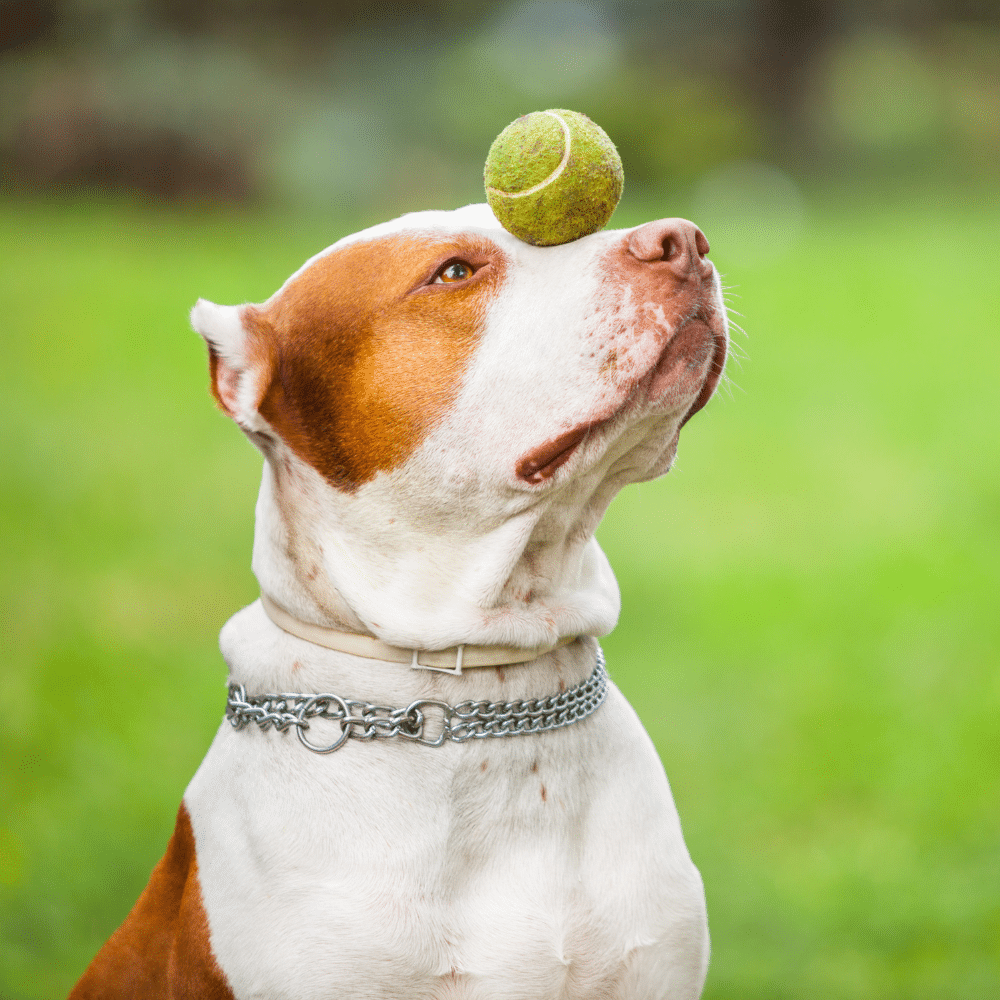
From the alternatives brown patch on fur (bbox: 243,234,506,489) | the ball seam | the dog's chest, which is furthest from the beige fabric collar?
the ball seam

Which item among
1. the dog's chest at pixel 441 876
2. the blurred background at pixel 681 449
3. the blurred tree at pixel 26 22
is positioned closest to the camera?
the dog's chest at pixel 441 876

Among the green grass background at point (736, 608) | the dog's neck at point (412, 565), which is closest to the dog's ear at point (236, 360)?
the dog's neck at point (412, 565)

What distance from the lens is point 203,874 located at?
7.47 ft

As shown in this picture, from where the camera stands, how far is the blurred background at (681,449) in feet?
14.0

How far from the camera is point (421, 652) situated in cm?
232

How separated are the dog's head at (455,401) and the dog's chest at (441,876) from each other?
27 centimetres

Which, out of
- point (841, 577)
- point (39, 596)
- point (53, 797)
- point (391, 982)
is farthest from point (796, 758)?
point (39, 596)

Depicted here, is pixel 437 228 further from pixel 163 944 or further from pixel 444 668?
pixel 163 944

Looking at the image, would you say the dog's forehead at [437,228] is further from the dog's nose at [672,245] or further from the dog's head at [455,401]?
the dog's nose at [672,245]

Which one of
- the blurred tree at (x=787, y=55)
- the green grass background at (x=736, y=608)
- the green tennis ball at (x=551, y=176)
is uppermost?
the blurred tree at (x=787, y=55)

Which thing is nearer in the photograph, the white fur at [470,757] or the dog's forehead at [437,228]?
the white fur at [470,757]

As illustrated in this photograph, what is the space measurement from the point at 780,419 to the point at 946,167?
1129 centimetres

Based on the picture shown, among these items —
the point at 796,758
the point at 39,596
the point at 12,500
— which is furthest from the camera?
the point at 12,500

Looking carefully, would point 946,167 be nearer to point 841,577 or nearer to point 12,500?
point 841,577
